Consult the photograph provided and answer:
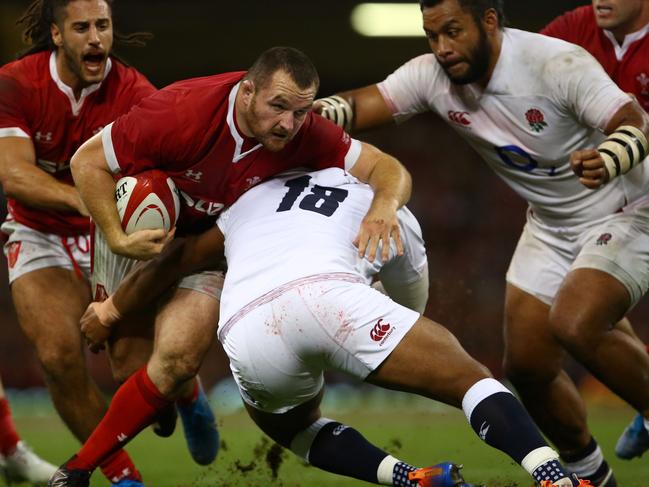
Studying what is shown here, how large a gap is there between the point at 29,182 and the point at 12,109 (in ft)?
1.49

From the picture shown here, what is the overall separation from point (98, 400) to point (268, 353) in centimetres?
184

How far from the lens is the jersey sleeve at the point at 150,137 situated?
183 inches

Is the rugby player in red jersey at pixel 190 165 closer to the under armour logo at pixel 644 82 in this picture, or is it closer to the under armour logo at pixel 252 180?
the under armour logo at pixel 252 180

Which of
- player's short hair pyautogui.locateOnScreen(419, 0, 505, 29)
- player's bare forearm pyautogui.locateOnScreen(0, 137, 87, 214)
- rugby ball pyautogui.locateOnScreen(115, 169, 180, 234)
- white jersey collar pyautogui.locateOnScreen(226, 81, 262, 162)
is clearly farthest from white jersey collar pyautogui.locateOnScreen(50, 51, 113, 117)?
player's short hair pyautogui.locateOnScreen(419, 0, 505, 29)

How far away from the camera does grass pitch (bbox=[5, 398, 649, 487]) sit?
6137 millimetres

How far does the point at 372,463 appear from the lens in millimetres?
4512

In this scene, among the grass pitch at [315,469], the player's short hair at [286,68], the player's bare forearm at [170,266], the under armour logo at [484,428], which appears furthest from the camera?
the grass pitch at [315,469]

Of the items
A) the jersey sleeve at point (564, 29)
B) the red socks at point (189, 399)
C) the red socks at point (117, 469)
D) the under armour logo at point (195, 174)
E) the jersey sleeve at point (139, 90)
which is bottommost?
the red socks at point (189, 399)

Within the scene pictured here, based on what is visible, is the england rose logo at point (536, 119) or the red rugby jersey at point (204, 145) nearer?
the red rugby jersey at point (204, 145)

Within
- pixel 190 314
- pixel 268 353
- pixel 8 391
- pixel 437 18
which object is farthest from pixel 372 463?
pixel 8 391

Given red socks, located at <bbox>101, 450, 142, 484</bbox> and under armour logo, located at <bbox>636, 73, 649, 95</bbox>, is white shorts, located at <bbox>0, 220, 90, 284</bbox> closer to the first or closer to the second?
red socks, located at <bbox>101, 450, 142, 484</bbox>

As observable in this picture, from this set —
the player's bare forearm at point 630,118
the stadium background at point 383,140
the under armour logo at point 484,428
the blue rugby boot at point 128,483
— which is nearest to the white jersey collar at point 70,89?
the blue rugby boot at point 128,483

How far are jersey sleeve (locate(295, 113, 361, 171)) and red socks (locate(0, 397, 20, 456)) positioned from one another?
251 cm

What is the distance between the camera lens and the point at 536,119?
212 inches
